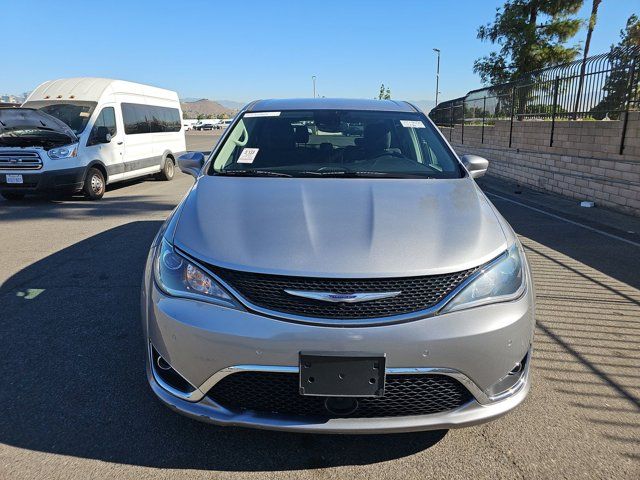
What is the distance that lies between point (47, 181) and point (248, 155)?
23.4 feet

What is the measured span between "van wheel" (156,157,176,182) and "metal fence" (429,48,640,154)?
9.78 meters

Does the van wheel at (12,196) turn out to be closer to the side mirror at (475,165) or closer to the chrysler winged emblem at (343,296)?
the side mirror at (475,165)

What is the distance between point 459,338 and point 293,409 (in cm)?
76

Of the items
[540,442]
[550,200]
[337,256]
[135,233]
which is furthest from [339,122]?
[550,200]

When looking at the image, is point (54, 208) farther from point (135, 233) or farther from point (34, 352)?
point (34, 352)

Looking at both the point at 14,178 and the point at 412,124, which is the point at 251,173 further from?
the point at 14,178

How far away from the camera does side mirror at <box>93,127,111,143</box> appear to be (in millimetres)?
→ 10105

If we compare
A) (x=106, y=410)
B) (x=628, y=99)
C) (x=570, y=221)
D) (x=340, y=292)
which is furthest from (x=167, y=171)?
(x=340, y=292)

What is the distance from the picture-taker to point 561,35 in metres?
21.4

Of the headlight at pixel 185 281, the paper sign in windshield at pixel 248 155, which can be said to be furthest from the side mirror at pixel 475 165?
the headlight at pixel 185 281

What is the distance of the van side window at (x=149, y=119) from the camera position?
11.4 m

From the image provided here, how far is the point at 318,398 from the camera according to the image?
6.77ft

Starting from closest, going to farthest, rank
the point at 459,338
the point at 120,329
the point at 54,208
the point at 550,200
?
the point at 459,338 < the point at 120,329 < the point at 54,208 < the point at 550,200

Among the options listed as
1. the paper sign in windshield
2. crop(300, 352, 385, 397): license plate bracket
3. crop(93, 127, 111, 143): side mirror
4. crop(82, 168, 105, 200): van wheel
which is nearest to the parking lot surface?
crop(300, 352, 385, 397): license plate bracket
